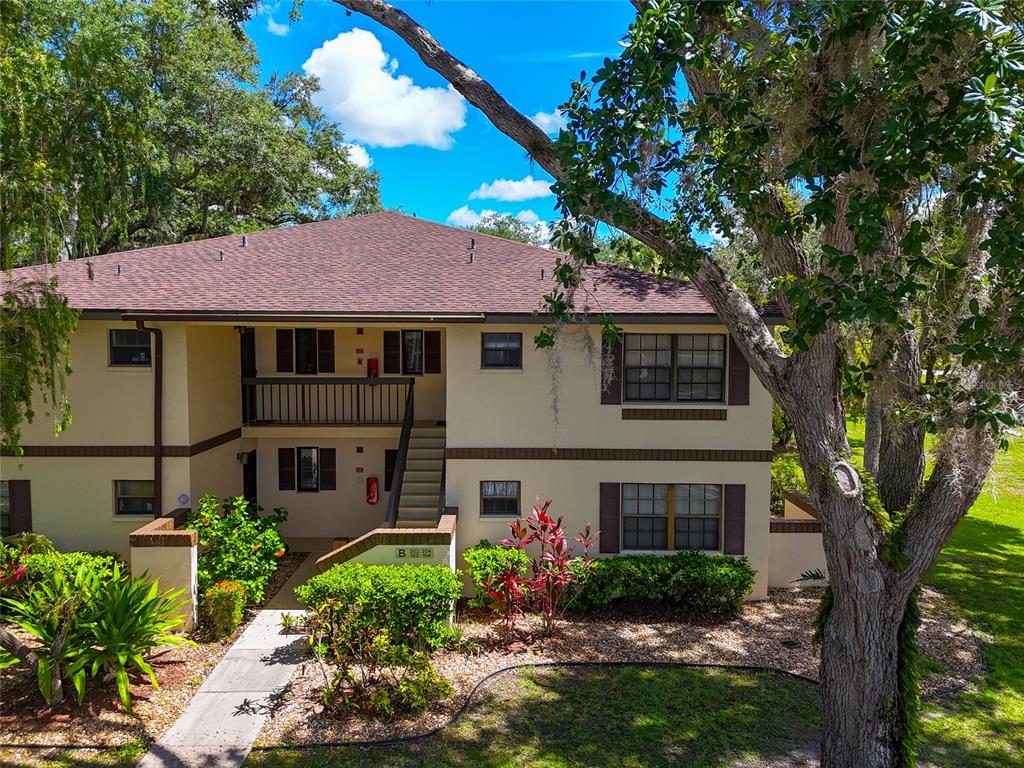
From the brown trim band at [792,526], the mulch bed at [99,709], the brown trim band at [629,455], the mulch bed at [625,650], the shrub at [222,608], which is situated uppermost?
the brown trim band at [629,455]

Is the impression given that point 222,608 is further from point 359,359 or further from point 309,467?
point 359,359

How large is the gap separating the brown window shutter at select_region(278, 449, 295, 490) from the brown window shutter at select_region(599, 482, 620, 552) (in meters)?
7.22

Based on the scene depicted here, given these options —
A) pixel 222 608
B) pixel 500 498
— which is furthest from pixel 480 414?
pixel 222 608

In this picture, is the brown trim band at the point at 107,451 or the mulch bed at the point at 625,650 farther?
the brown trim band at the point at 107,451

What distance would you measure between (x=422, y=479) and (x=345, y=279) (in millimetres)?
4165

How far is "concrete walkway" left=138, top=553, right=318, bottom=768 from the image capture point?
7.01m

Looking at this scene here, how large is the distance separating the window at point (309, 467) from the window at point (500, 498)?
499 cm

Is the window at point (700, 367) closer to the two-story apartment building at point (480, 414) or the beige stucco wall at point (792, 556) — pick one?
the two-story apartment building at point (480, 414)

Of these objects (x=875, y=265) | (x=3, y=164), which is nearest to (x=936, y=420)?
(x=875, y=265)

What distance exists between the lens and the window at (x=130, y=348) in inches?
448

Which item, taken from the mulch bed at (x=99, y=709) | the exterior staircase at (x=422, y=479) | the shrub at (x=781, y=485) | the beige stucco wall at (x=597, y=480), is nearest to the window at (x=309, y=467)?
the exterior staircase at (x=422, y=479)

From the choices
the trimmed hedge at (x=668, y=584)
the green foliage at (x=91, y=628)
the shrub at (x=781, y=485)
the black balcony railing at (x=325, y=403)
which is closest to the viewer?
the green foliage at (x=91, y=628)

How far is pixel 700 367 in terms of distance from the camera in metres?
11.7

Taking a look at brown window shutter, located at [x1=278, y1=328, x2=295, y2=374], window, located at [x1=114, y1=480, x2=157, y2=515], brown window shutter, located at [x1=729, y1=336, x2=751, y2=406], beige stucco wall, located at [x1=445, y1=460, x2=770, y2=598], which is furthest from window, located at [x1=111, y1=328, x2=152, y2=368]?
brown window shutter, located at [x1=729, y1=336, x2=751, y2=406]
